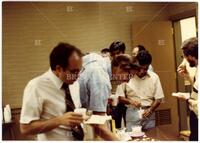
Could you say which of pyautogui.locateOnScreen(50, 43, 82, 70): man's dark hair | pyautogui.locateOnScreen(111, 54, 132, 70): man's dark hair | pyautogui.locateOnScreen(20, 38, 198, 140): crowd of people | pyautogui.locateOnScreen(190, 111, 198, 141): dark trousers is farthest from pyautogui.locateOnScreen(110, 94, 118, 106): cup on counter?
pyautogui.locateOnScreen(190, 111, 198, 141): dark trousers

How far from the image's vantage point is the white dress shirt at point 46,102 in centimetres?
100

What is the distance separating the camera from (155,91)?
1263mm

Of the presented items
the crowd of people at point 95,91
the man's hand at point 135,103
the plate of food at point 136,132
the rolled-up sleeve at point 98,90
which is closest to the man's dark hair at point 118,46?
the crowd of people at point 95,91

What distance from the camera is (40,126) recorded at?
1010mm

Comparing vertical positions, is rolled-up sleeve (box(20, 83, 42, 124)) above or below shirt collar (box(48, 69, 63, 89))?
below

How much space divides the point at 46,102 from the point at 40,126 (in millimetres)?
84

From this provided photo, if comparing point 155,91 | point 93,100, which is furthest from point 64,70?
point 155,91

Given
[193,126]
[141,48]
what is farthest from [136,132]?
[141,48]

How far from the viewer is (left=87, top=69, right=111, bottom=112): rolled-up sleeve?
3.65ft

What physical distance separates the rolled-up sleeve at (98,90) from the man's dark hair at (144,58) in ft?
0.55

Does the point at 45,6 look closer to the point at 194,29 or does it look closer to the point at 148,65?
the point at 148,65

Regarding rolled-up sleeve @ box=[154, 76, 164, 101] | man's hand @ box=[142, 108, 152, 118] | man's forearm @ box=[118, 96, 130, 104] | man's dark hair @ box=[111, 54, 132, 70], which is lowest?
man's hand @ box=[142, 108, 152, 118]

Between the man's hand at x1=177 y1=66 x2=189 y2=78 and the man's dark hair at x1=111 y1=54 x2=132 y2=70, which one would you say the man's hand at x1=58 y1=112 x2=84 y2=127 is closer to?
the man's dark hair at x1=111 y1=54 x2=132 y2=70

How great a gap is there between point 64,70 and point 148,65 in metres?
0.37
